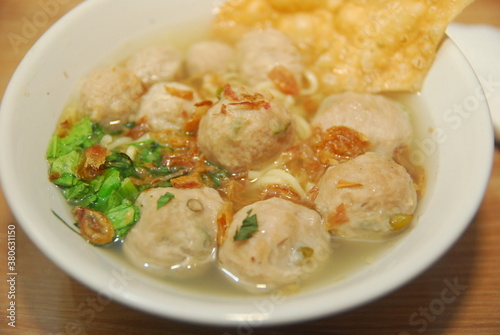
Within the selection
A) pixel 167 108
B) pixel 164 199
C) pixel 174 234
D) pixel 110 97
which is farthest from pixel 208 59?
pixel 174 234

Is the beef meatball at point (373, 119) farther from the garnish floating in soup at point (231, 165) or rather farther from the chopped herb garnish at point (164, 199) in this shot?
the chopped herb garnish at point (164, 199)

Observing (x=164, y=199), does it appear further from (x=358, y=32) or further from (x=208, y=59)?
(x=358, y=32)

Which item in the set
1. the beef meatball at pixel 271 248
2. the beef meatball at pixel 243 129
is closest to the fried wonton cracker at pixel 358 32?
the beef meatball at pixel 243 129

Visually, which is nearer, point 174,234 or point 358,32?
point 174,234

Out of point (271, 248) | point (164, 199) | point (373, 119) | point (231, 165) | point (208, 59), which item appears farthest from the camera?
point (208, 59)

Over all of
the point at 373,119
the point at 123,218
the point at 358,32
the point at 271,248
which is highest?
the point at 358,32

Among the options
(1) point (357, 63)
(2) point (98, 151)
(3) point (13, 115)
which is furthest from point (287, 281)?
(1) point (357, 63)

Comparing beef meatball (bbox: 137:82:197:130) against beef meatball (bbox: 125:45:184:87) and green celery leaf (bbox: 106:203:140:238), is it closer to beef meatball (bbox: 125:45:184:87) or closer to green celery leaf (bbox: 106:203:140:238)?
beef meatball (bbox: 125:45:184:87)
